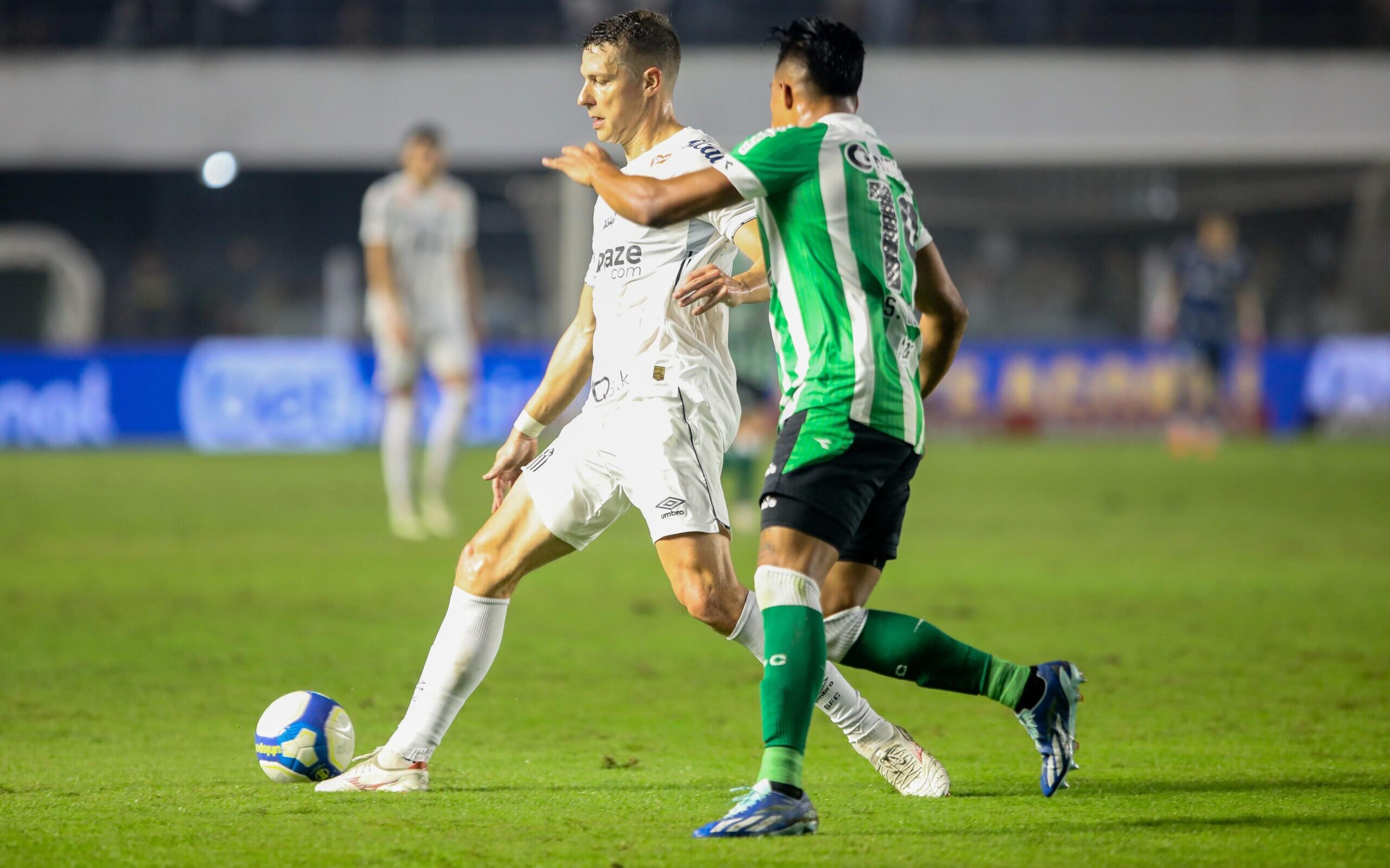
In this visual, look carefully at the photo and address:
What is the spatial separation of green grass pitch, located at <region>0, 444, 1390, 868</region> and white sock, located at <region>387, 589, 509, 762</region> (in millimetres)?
144

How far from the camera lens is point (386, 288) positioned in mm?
11258

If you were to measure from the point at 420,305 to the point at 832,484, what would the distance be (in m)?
8.28

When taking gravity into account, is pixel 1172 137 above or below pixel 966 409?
above

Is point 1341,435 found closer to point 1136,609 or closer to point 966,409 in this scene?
point 966,409

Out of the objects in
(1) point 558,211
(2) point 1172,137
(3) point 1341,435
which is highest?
(2) point 1172,137

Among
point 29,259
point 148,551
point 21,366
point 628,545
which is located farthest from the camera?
point 29,259

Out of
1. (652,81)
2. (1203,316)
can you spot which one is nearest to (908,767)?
(652,81)

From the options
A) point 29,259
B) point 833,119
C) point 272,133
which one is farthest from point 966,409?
point 833,119

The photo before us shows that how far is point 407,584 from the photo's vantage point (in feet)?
29.4

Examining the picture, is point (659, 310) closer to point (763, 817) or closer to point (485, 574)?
point (485, 574)

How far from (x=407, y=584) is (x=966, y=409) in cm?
1378

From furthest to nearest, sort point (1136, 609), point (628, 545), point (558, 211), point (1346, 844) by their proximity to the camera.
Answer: point (558, 211), point (628, 545), point (1136, 609), point (1346, 844)

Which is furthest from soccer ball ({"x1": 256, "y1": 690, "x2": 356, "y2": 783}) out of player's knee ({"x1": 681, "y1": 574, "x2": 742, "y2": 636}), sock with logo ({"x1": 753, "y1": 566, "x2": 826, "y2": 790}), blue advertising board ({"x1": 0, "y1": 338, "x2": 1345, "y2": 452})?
blue advertising board ({"x1": 0, "y1": 338, "x2": 1345, "y2": 452})

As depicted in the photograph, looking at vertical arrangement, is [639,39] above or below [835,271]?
above
